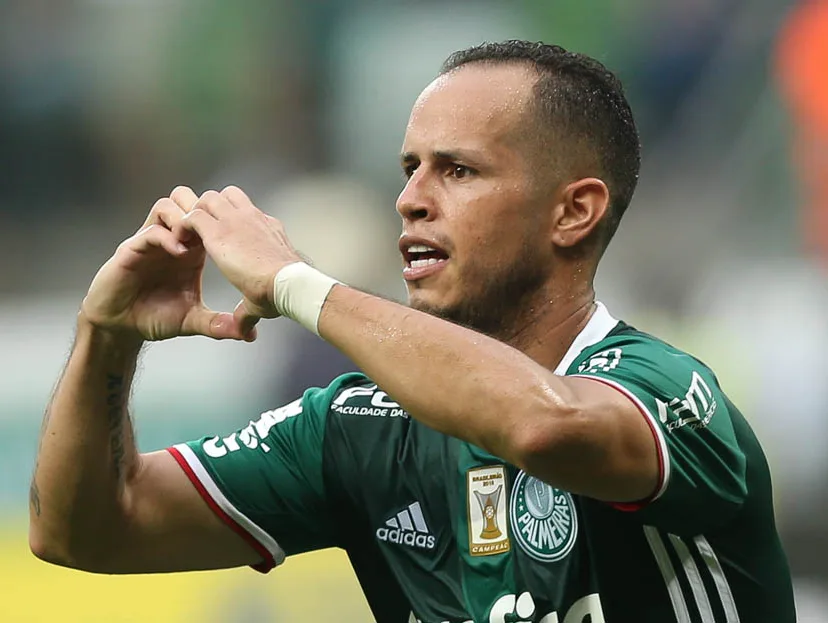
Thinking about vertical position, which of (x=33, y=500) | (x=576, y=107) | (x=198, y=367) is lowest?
Answer: (x=198, y=367)

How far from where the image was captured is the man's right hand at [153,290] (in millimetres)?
2844

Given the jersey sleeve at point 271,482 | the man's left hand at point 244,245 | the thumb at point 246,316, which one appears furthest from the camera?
the jersey sleeve at point 271,482

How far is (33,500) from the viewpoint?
315 centimetres

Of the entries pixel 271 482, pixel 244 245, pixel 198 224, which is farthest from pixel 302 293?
pixel 271 482

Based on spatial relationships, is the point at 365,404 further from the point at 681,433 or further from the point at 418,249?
the point at 681,433

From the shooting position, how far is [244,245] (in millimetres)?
2576

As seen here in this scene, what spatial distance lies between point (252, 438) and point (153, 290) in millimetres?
490

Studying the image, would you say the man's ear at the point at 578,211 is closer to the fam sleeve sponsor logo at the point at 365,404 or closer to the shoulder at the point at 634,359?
the shoulder at the point at 634,359

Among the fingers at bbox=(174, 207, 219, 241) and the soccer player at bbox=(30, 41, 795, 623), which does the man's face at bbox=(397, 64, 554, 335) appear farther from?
the fingers at bbox=(174, 207, 219, 241)

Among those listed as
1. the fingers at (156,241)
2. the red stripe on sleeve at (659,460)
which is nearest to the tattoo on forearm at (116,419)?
the fingers at (156,241)

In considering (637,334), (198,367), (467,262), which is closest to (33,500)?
(467,262)

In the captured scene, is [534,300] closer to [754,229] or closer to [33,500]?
[33,500]

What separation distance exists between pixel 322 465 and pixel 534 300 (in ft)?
2.15

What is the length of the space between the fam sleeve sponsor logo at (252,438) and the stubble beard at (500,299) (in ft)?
1.81
